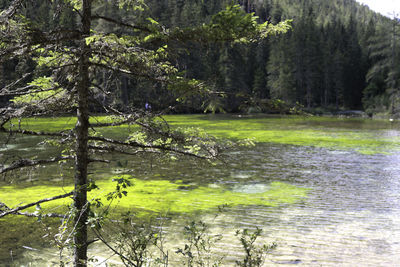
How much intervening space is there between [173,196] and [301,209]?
311 centimetres

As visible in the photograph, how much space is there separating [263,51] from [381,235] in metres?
62.9

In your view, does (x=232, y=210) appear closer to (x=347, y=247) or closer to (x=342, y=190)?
(x=347, y=247)

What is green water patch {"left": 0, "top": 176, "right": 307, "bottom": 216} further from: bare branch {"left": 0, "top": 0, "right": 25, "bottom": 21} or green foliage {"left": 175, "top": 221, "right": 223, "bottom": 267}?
bare branch {"left": 0, "top": 0, "right": 25, "bottom": 21}

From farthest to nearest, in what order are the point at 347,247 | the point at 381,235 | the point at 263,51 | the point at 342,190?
the point at 263,51 < the point at 342,190 < the point at 381,235 < the point at 347,247

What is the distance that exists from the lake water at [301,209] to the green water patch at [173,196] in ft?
0.67

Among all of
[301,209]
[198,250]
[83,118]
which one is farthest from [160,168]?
[198,250]

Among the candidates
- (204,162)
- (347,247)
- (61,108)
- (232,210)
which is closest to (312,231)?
(347,247)

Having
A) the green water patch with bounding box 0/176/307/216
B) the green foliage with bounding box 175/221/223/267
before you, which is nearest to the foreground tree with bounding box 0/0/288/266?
the green foliage with bounding box 175/221/223/267

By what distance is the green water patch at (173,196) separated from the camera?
27.7 feet

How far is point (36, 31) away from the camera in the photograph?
369 centimetres

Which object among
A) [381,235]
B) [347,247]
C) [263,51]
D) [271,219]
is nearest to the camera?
[347,247]

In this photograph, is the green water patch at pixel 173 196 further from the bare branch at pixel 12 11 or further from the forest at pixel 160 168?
the bare branch at pixel 12 11

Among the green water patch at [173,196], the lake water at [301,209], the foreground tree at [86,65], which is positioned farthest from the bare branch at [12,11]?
the green water patch at [173,196]

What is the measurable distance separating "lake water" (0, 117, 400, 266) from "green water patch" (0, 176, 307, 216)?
21 centimetres
